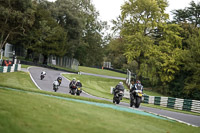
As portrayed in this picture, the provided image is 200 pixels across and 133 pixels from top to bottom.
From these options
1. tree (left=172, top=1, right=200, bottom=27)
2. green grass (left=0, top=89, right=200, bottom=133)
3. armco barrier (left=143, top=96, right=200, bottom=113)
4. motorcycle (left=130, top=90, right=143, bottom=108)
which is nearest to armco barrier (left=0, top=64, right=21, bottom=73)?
armco barrier (left=143, top=96, right=200, bottom=113)

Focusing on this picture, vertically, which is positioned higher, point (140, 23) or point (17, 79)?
point (140, 23)

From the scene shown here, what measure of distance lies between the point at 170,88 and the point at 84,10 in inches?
1360

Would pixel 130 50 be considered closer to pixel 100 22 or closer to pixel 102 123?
pixel 100 22

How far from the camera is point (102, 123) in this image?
8805 mm

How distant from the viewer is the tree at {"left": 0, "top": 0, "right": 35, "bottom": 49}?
2115 inches

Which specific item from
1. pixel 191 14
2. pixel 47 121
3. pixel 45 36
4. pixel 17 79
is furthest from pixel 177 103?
pixel 45 36

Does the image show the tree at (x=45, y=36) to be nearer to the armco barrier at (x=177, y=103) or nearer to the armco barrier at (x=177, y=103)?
the armco barrier at (x=177, y=103)

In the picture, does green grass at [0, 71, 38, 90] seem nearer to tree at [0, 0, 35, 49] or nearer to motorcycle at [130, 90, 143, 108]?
motorcycle at [130, 90, 143, 108]

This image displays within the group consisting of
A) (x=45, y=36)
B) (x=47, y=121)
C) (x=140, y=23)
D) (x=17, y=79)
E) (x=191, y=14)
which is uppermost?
(x=191, y=14)

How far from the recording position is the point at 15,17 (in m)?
54.9

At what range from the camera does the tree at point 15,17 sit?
53.7 metres

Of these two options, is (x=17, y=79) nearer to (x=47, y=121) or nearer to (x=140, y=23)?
(x=140, y=23)

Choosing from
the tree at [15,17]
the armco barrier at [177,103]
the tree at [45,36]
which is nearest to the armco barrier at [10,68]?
the armco barrier at [177,103]

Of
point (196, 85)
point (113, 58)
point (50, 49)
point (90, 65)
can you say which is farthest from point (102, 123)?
point (90, 65)
